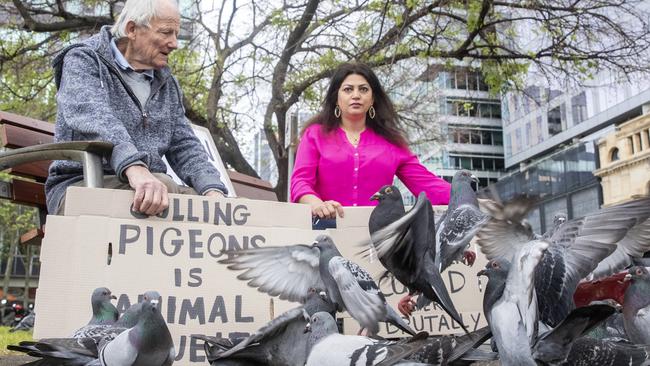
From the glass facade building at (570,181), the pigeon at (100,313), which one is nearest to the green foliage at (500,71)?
the pigeon at (100,313)

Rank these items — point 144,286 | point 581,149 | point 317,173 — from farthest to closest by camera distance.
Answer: point 581,149, point 317,173, point 144,286

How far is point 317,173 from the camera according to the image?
152 inches

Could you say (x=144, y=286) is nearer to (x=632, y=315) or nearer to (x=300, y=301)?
(x=300, y=301)

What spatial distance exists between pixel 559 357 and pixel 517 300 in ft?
0.72

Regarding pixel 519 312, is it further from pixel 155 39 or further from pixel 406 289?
pixel 155 39

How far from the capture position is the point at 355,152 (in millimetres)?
3777

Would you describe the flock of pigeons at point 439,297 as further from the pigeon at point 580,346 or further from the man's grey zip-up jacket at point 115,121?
the man's grey zip-up jacket at point 115,121

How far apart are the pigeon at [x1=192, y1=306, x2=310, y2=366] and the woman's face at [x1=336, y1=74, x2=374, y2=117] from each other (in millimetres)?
1942

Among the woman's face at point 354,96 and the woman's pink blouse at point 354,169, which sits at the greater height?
the woman's face at point 354,96

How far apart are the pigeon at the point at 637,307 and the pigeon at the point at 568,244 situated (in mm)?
418

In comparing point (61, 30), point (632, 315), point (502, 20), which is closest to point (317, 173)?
point (632, 315)

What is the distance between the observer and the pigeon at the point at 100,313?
83.4 inches

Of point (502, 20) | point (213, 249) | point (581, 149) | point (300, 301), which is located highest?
point (581, 149)

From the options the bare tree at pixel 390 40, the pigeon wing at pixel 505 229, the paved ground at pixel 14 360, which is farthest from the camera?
the bare tree at pixel 390 40
